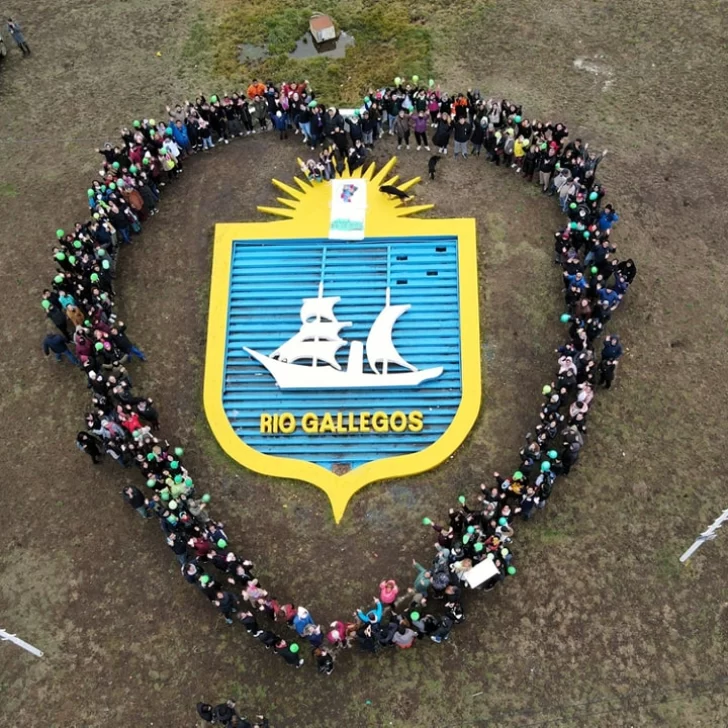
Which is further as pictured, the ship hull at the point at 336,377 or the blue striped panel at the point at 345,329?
the ship hull at the point at 336,377

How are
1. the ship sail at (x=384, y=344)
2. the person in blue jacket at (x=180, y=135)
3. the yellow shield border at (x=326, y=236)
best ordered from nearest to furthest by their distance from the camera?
the yellow shield border at (x=326, y=236) < the ship sail at (x=384, y=344) < the person in blue jacket at (x=180, y=135)

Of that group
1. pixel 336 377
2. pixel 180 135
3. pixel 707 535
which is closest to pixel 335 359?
pixel 336 377

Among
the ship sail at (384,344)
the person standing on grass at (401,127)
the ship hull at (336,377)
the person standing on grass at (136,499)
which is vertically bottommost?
the person standing on grass at (136,499)

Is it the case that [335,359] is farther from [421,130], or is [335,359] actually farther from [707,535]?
[707,535]

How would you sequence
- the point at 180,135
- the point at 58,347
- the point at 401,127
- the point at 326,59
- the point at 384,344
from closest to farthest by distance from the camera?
the point at 384,344 < the point at 58,347 < the point at 401,127 < the point at 180,135 < the point at 326,59

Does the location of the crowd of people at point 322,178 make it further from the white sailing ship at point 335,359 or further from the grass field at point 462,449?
the white sailing ship at point 335,359

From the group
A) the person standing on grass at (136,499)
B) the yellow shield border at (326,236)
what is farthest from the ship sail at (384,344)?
the person standing on grass at (136,499)
